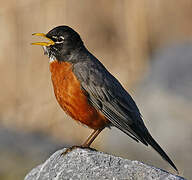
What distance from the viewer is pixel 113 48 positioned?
1558cm

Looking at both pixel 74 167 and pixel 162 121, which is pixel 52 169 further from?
pixel 162 121

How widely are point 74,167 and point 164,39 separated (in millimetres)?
9406

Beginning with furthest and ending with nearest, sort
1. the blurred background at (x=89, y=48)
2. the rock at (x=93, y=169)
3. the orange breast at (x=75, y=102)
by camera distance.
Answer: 1. the blurred background at (x=89, y=48)
2. the orange breast at (x=75, y=102)
3. the rock at (x=93, y=169)

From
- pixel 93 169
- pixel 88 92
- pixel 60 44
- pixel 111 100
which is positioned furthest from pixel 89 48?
pixel 93 169

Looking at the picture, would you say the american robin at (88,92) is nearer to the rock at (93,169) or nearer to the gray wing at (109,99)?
the gray wing at (109,99)

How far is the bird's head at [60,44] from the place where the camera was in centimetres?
955

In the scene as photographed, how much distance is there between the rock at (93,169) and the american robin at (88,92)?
1.06 meters

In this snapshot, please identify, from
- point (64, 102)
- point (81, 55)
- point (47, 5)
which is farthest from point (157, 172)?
point (47, 5)

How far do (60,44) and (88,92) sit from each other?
0.84 m

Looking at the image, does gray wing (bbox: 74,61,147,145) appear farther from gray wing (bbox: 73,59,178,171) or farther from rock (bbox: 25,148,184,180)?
rock (bbox: 25,148,184,180)

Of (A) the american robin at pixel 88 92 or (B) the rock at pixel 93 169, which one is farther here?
(A) the american robin at pixel 88 92

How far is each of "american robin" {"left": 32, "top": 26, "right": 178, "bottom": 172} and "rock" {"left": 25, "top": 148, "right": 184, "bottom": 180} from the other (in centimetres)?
106

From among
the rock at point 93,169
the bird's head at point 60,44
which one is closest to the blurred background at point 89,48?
the bird's head at point 60,44

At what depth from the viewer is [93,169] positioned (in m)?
7.27
